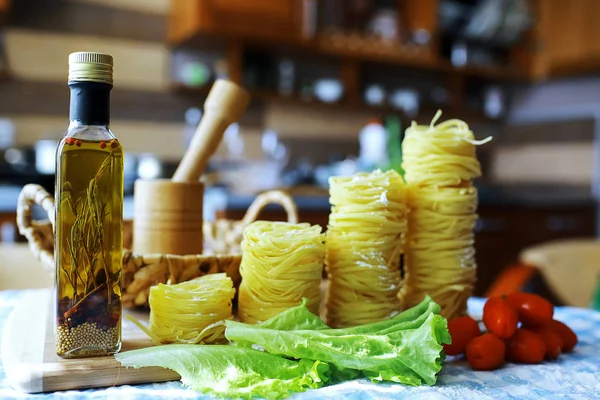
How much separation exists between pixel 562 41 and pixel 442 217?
152 inches

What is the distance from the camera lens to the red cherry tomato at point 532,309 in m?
0.87

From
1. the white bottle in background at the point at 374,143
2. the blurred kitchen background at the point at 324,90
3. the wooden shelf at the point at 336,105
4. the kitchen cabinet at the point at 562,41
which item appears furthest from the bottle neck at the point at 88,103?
→ the kitchen cabinet at the point at 562,41

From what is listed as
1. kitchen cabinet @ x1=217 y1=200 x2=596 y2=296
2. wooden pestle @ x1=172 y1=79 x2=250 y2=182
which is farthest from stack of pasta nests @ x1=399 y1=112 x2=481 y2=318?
kitchen cabinet @ x1=217 y1=200 x2=596 y2=296

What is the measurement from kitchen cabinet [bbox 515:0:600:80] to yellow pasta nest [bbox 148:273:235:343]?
3933mm

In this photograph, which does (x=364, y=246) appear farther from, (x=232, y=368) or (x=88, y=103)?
(x=88, y=103)

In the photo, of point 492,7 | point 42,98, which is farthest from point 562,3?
point 42,98

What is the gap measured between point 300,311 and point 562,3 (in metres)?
4.20

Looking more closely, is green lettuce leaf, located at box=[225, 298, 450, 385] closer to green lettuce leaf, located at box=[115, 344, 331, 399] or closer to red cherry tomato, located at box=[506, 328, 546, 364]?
green lettuce leaf, located at box=[115, 344, 331, 399]

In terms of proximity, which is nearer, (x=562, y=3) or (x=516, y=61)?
(x=562, y=3)

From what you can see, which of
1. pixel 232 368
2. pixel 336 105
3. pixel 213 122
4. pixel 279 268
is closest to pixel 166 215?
pixel 213 122

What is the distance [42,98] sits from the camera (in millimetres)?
3336

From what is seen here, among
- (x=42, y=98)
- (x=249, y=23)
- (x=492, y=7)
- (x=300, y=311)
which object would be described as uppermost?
(x=492, y=7)

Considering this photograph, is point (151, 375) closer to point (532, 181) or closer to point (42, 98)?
point (42, 98)

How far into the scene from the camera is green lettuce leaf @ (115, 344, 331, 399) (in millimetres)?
659
